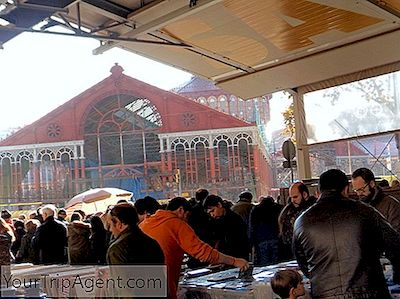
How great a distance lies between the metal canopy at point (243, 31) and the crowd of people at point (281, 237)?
89.4 inches

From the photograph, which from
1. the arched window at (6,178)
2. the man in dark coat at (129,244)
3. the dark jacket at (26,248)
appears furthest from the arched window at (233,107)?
the man in dark coat at (129,244)

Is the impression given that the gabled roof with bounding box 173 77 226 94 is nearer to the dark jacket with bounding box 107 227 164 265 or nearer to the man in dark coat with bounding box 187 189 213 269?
the man in dark coat with bounding box 187 189 213 269

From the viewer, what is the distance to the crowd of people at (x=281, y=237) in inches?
122

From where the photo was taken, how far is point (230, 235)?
A: 5.89 metres

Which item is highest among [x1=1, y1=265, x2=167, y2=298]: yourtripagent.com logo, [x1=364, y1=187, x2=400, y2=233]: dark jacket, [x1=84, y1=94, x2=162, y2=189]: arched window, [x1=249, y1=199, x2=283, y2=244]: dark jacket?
[x1=84, y1=94, x2=162, y2=189]: arched window

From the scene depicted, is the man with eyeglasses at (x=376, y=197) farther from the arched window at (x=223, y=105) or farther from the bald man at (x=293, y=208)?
the arched window at (x=223, y=105)

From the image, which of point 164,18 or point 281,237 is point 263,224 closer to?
point 281,237

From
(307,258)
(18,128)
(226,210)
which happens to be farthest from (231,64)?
(18,128)

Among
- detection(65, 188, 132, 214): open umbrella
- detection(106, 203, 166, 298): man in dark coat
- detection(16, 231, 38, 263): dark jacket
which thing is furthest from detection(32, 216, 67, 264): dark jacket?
detection(65, 188, 132, 214): open umbrella

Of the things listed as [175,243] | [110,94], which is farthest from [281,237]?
[110,94]

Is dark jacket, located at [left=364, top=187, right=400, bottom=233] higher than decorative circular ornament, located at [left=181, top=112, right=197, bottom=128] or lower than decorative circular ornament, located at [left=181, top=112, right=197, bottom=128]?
lower

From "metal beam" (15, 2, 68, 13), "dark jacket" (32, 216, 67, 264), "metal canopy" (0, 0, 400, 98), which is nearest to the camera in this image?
"metal beam" (15, 2, 68, 13)

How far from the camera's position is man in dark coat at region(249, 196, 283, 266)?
6.46m

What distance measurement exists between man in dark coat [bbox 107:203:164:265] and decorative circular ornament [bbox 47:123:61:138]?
15807 millimetres
